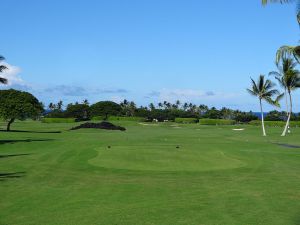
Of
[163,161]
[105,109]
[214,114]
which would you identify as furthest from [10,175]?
[105,109]

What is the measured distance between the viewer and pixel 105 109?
145m

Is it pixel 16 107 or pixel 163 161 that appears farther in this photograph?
pixel 16 107

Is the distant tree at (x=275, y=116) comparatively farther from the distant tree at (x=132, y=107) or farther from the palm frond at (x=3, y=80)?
the palm frond at (x=3, y=80)

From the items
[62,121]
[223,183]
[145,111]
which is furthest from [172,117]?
Answer: [223,183]

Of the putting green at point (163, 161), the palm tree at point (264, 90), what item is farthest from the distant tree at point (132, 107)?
the putting green at point (163, 161)

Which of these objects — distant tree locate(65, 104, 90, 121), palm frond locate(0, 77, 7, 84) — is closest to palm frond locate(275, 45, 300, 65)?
palm frond locate(0, 77, 7, 84)

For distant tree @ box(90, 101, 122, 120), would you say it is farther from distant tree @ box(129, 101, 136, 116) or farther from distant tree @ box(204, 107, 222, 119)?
distant tree @ box(204, 107, 222, 119)

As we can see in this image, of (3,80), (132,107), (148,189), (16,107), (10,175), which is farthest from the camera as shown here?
(132,107)

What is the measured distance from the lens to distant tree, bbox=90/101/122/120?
143413mm

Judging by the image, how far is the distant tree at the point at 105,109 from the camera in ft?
471

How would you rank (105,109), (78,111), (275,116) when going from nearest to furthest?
(275,116) → (78,111) → (105,109)

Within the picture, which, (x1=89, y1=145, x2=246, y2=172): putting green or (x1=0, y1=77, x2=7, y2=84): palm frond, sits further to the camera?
(x1=0, y1=77, x2=7, y2=84): palm frond

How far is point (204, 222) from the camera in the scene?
38.9 feet

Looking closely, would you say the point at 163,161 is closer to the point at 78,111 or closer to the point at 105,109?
the point at 78,111
